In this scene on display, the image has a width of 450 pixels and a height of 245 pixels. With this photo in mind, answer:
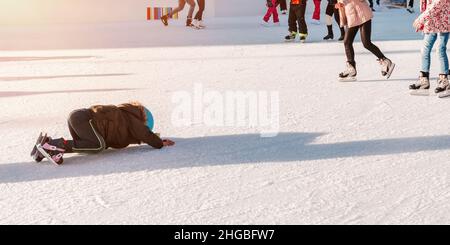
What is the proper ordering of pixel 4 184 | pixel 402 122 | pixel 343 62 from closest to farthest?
pixel 4 184
pixel 402 122
pixel 343 62

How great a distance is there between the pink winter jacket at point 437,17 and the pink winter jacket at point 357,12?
100cm

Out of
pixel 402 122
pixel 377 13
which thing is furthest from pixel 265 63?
pixel 377 13

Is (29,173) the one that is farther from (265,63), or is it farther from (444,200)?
(265,63)

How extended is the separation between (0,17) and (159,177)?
18.4 metres

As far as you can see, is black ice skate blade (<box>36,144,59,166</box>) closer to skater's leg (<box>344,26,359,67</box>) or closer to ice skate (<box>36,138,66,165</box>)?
ice skate (<box>36,138,66,165</box>)

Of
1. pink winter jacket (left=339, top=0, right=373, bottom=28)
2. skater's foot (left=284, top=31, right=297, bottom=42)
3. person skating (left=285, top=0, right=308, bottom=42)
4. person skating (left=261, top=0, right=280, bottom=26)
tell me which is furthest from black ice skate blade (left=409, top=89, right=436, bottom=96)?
person skating (left=261, top=0, right=280, bottom=26)

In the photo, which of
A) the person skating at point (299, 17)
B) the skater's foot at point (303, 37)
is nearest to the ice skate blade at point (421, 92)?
the person skating at point (299, 17)

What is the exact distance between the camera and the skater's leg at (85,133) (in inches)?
183

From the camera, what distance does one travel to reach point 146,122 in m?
4.81

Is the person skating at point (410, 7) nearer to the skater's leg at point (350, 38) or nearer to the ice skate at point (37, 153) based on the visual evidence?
the skater's leg at point (350, 38)

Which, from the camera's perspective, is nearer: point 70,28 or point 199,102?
point 199,102

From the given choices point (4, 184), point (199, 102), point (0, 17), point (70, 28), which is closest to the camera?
point (4, 184)

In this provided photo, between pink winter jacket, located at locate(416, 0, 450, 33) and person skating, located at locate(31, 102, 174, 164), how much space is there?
119 inches

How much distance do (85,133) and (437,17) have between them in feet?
11.3
